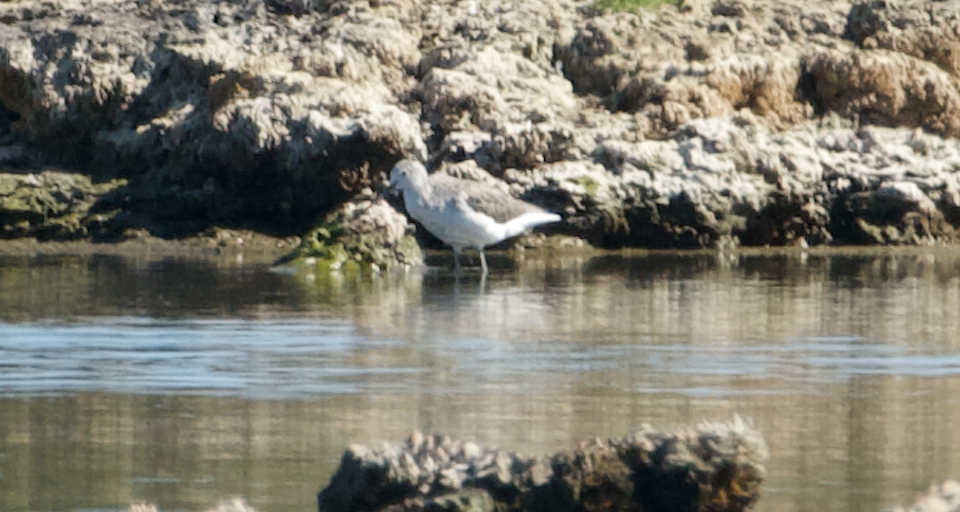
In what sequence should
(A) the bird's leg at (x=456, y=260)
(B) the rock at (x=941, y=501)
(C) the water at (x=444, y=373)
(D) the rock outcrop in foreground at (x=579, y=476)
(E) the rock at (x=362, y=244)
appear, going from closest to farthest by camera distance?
(B) the rock at (x=941, y=501), (D) the rock outcrop in foreground at (x=579, y=476), (C) the water at (x=444, y=373), (A) the bird's leg at (x=456, y=260), (E) the rock at (x=362, y=244)

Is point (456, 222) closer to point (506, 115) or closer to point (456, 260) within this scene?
point (456, 260)

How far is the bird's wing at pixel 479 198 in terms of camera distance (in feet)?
49.2

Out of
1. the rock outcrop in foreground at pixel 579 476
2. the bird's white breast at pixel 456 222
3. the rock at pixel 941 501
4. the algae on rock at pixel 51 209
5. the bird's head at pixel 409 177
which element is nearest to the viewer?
the rock at pixel 941 501

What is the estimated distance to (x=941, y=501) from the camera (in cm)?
468

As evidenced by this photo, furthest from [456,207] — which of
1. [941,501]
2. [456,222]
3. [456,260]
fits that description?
[941,501]

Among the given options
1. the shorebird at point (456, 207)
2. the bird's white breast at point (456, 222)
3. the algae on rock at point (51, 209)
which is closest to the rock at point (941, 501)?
the shorebird at point (456, 207)

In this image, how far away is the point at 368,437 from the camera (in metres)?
6.89

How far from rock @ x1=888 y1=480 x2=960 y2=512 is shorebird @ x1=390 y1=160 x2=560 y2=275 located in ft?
32.8

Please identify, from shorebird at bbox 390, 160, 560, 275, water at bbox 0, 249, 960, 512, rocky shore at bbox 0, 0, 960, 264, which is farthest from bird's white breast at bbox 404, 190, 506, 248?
rocky shore at bbox 0, 0, 960, 264

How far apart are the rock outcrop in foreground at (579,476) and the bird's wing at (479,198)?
9.56 metres

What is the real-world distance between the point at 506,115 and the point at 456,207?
328cm

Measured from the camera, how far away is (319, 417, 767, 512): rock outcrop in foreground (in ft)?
16.7

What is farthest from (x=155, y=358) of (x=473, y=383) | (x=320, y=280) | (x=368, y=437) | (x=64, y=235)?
(x=64, y=235)

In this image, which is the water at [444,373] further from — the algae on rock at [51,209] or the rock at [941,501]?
the algae on rock at [51,209]
